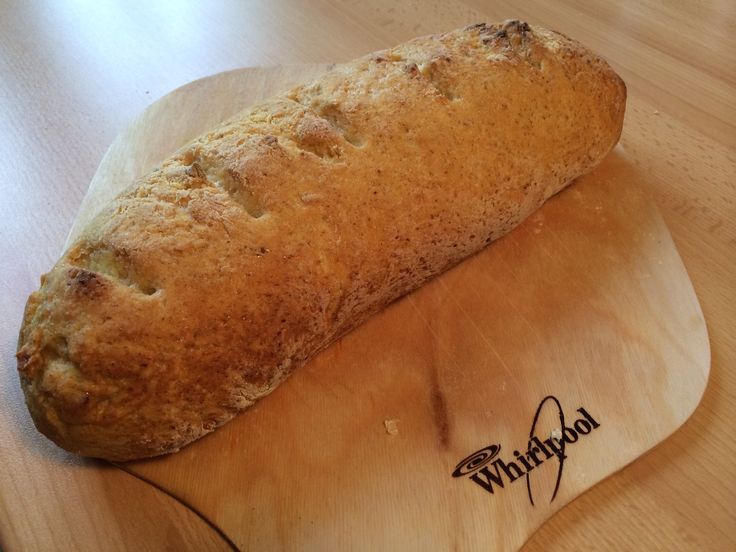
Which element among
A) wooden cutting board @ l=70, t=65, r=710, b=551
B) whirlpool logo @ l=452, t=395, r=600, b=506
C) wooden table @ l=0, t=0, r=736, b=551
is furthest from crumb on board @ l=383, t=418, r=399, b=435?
wooden table @ l=0, t=0, r=736, b=551

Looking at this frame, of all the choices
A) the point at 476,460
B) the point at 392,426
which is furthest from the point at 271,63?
the point at 476,460

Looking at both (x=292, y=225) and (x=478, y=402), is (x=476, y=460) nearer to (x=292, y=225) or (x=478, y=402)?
(x=478, y=402)

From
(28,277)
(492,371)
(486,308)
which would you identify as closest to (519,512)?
(492,371)

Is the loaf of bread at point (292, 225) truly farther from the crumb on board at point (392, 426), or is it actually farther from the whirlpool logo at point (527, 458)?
the whirlpool logo at point (527, 458)

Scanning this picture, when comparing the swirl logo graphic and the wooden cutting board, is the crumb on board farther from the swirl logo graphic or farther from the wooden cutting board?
the swirl logo graphic

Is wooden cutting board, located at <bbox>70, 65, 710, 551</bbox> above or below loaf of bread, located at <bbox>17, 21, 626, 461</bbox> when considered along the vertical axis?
below

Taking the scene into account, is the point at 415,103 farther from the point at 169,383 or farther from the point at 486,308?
the point at 169,383

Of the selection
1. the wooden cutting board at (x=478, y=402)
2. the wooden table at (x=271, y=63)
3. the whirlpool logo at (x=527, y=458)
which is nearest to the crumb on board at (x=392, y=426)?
the wooden cutting board at (x=478, y=402)
